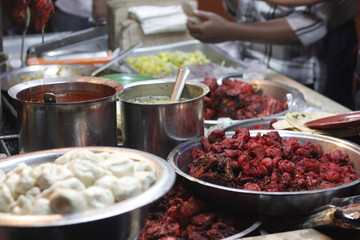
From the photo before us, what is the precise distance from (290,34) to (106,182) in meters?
3.15

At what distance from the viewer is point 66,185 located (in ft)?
3.73

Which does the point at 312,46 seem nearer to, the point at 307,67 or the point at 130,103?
the point at 307,67

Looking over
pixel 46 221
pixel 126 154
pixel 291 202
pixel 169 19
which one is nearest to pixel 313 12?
pixel 169 19

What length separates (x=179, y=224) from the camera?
5.50 feet

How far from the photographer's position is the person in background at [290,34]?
13.1 feet

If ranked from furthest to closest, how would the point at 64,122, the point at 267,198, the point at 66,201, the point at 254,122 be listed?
the point at 254,122, the point at 64,122, the point at 267,198, the point at 66,201

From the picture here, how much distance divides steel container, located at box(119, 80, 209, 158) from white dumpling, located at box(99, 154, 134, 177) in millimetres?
645

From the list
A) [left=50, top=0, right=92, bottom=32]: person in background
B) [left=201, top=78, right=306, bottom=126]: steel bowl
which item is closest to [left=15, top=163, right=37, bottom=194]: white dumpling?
[left=201, top=78, right=306, bottom=126]: steel bowl

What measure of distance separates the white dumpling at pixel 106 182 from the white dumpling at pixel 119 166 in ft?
0.15

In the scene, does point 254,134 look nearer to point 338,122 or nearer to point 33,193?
point 338,122

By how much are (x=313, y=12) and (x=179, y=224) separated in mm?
2860

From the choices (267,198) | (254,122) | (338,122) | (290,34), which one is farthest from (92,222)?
(290,34)

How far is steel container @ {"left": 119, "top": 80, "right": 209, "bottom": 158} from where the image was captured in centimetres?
194

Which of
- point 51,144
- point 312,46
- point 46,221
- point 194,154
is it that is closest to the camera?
point 46,221
